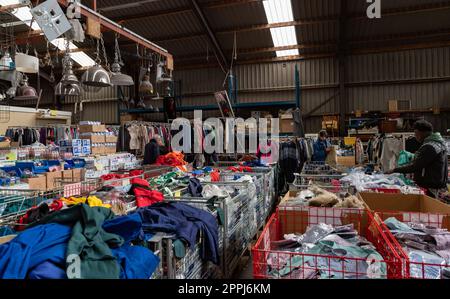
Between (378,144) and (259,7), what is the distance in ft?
17.4

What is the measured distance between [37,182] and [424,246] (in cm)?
471

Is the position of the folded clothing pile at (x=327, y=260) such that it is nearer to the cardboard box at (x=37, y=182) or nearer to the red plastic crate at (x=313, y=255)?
the red plastic crate at (x=313, y=255)

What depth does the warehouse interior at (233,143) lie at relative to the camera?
5.94 feet

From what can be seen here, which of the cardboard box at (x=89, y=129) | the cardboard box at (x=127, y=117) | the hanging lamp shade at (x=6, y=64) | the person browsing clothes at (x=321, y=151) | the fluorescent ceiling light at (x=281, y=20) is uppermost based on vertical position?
the fluorescent ceiling light at (x=281, y=20)

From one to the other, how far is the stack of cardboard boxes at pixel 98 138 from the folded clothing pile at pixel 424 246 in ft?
26.7

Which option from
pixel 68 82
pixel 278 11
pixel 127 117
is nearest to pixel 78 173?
pixel 68 82

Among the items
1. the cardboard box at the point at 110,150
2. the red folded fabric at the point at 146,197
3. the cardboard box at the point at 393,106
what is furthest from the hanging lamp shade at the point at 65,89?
the cardboard box at the point at 393,106

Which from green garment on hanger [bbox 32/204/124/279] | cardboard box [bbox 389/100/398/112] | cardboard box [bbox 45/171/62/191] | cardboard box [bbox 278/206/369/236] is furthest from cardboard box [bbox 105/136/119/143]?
cardboard box [bbox 389/100/398/112]

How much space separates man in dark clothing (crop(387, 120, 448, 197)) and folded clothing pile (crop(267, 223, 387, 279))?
7.58 ft

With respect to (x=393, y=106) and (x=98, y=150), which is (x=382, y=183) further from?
(x=393, y=106)

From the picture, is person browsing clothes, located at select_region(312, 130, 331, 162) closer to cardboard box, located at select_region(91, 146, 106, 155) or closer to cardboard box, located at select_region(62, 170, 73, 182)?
cardboard box, located at select_region(62, 170, 73, 182)

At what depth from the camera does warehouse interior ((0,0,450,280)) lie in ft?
5.94
